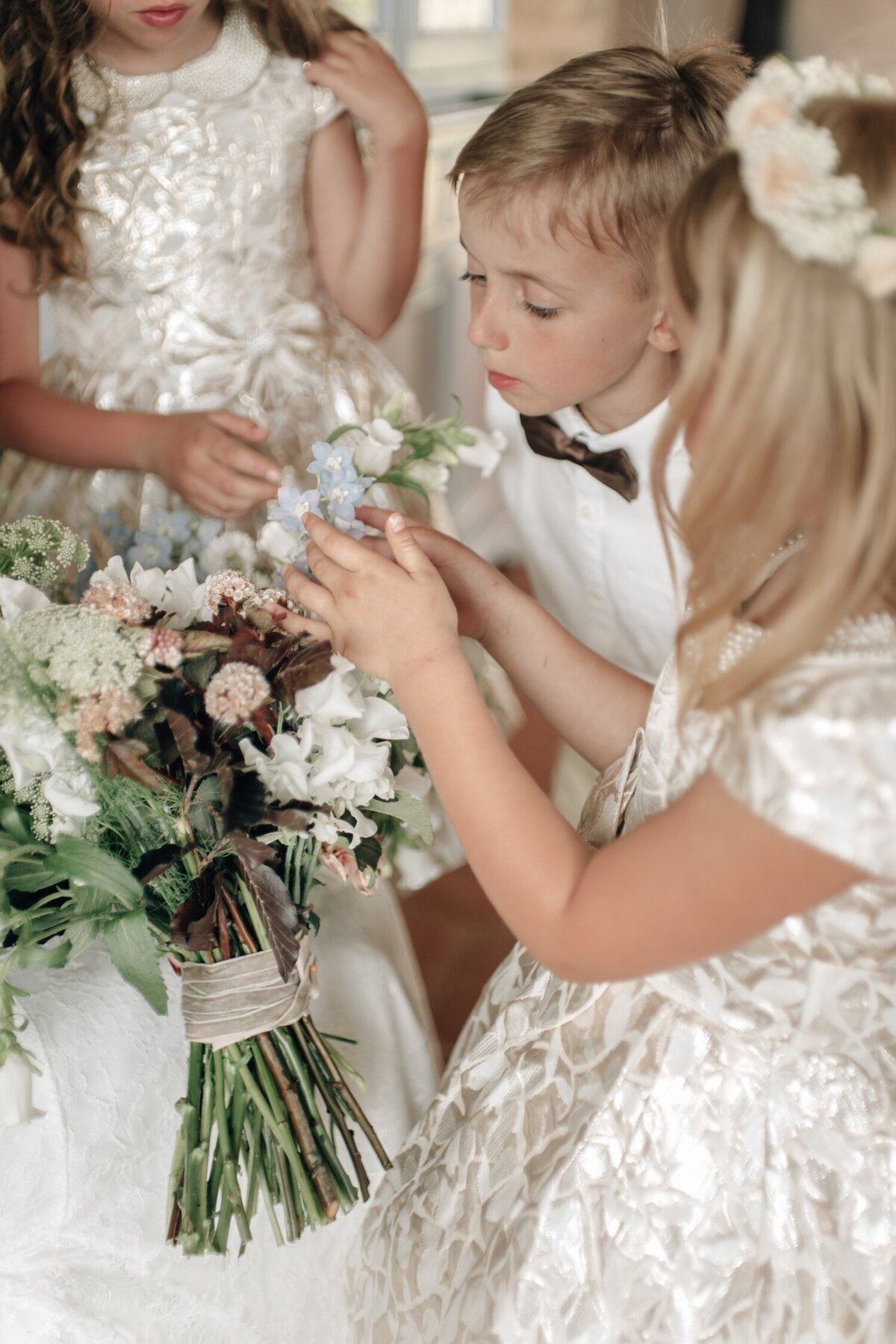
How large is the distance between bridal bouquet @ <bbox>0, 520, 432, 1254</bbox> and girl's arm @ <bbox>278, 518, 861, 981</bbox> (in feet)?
0.15

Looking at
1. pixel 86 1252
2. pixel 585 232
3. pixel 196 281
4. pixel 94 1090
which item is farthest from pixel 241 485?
pixel 86 1252

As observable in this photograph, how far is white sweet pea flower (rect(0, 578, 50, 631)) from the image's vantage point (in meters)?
0.77

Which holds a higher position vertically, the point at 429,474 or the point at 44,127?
the point at 44,127

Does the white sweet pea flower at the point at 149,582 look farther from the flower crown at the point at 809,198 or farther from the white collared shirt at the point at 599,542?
the white collared shirt at the point at 599,542

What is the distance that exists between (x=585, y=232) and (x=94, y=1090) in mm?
850

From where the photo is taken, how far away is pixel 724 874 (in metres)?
0.68

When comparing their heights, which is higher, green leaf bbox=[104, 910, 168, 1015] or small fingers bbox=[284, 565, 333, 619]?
small fingers bbox=[284, 565, 333, 619]

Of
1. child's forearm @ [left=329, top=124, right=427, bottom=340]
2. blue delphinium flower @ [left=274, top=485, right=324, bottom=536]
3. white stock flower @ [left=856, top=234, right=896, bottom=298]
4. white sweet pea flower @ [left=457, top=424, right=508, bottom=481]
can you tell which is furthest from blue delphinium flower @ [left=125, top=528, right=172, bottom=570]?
white stock flower @ [left=856, top=234, right=896, bottom=298]

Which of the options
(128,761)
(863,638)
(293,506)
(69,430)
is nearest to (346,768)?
(128,761)

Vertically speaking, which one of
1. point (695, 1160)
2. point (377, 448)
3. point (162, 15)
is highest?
point (162, 15)

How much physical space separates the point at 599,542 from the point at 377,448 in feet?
1.53

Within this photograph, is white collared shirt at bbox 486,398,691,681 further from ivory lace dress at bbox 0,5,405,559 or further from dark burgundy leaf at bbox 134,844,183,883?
dark burgundy leaf at bbox 134,844,183,883

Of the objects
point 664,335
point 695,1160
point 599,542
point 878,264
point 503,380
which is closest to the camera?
point 878,264

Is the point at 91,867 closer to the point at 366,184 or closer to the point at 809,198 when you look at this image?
the point at 809,198
